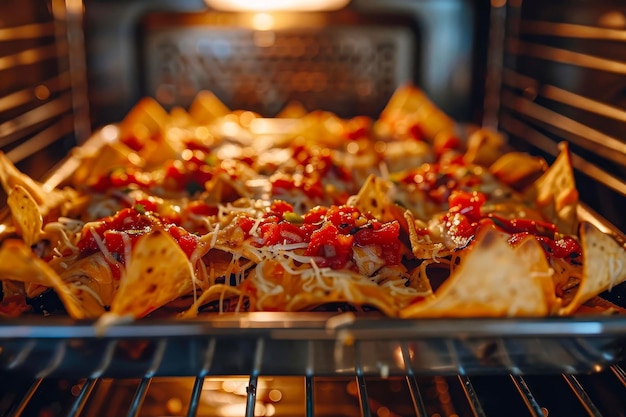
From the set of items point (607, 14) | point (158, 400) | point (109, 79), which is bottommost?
point (158, 400)

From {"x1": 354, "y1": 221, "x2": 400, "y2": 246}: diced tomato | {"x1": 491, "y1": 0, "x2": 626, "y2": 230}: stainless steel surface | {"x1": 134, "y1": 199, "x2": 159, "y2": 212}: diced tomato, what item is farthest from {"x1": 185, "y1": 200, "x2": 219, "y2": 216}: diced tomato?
{"x1": 491, "y1": 0, "x2": 626, "y2": 230}: stainless steel surface

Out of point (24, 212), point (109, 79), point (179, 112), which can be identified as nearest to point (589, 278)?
point (24, 212)

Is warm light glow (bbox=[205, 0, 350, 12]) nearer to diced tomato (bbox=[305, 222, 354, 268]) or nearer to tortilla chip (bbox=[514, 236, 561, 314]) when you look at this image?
diced tomato (bbox=[305, 222, 354, 268])

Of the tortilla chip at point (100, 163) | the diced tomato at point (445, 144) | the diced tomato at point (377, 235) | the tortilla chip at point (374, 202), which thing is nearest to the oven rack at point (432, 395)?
the diced tomato at point (377, 235)

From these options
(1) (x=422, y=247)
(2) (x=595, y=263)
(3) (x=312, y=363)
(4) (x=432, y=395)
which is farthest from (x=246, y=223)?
(2) (x=595, y=263)

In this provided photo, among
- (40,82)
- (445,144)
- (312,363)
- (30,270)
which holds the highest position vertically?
(40,82)

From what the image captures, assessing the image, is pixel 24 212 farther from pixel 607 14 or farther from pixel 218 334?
pixel 607 14

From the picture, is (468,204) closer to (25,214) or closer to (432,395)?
(432,395)
